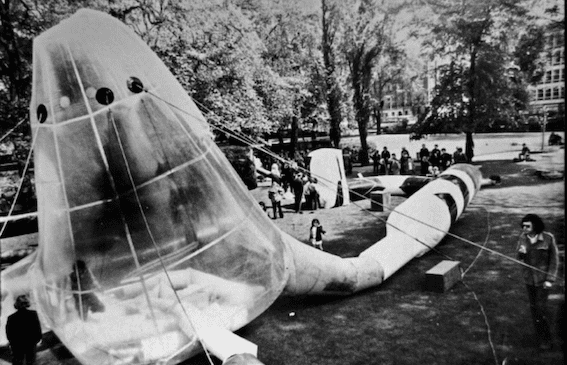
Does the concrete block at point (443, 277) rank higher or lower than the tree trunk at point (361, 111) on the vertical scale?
lower

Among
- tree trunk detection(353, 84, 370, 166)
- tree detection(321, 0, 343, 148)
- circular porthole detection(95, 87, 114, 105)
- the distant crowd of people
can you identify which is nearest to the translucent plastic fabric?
circular porthole detection(95, 87, 114, 105)

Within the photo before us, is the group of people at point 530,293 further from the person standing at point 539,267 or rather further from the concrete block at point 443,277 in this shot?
the concrete block at point 443,277

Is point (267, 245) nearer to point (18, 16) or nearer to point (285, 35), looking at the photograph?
point (285, 35)

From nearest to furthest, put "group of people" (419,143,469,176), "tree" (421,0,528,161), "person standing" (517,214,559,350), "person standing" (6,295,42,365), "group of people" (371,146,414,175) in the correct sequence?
1. "person standing" (517,214,559,350)
2. "person standing" (6,295,42,365)
3. "tree" (421,0,528,161)
4. "group of people" (419,143,469,176)
5. "group of people" (371,146,414,175)

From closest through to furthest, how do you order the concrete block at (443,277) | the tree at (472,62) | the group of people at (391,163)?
the tree at (472,62) → the concrete block at (443,277) → the group of people at (391,163)

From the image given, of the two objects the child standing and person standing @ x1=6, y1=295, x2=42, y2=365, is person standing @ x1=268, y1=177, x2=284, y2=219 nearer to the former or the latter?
the child standing

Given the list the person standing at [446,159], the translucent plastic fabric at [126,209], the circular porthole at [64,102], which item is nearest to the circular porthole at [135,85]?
the translucent plastic fabric at [126,209]
